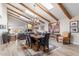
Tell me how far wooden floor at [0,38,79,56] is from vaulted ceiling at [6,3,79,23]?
517 mm

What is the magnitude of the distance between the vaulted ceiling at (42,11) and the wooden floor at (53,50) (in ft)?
1.70

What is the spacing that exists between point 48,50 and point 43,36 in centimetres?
31

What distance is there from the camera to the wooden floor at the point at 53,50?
270cm

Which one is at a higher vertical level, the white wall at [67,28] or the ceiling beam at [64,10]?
the ceiling beam at [64,10]

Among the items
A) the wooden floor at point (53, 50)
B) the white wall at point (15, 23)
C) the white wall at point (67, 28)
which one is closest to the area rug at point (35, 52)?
the wooden floor at point (53, 50)

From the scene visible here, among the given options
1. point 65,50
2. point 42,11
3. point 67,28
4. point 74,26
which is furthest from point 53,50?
point 42,11

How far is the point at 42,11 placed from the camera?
275 cm

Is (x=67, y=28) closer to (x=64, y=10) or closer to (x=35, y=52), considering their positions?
(x=64, y=10)

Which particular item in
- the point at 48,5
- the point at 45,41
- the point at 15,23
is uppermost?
the point at 48,5

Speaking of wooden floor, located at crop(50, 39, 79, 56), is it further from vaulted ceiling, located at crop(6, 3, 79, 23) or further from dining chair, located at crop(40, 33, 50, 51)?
vaulted ceiling, located at crop(6, 3, 79, 23)

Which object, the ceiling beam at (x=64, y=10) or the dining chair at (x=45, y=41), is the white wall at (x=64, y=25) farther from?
the dining chair at (x=45, y=41)

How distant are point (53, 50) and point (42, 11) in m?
0.85

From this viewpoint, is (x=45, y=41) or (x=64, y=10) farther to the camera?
(x=45, y=41)

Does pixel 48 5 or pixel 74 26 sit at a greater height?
pixel 48 5
